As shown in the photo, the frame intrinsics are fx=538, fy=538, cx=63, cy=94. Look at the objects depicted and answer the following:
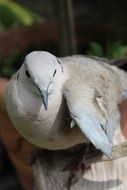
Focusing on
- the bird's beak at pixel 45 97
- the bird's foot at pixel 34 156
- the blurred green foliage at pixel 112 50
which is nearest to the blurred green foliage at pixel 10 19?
the blurred green foliage at pixel 112 50

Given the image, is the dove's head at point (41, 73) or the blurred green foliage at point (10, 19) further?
the blurred green foliage at point (10, 19)

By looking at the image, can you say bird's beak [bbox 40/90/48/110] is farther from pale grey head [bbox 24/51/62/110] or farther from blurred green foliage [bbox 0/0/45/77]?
blurred green foliage [bbox 0/0/45/77]

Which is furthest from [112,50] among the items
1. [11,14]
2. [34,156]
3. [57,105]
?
[57,105]

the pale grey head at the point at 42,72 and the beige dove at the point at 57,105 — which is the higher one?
the pale grey head at the point at 42,72

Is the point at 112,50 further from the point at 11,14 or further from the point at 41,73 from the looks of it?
the point at 41,73

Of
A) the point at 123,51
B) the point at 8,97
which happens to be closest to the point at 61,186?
the point at 8,97

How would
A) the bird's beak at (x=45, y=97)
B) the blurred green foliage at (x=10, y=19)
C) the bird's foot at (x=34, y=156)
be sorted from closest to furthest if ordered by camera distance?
the bird's beak at (x=45, y=97), the bird's foot at (x=34, y=156), the blurred green foliage at (x=10, y=19)

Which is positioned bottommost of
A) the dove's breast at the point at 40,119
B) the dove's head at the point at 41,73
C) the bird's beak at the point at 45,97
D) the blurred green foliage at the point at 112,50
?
the blurred green foliage at the point at 112,50

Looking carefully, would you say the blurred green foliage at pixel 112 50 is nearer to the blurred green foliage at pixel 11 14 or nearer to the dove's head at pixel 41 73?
the blurred green foliage at pixel 11 14

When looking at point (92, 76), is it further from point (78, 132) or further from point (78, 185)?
point (78, 185)
